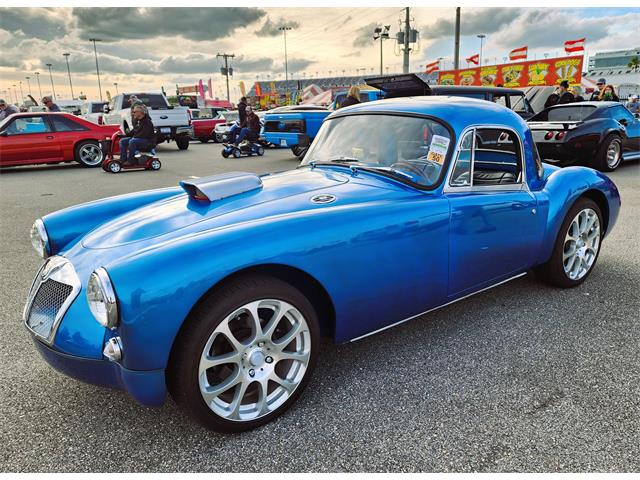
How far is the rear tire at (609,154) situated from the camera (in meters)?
9.60

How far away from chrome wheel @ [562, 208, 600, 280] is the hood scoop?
253 cm

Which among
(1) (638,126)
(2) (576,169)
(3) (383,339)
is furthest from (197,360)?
(1) (638,126)

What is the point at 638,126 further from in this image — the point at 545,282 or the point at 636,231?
the point at 545,282

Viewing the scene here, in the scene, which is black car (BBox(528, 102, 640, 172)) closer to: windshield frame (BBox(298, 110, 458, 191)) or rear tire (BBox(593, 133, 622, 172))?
rear tire (BBox(593, 133, 622, 172))

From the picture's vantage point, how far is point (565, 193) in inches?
143

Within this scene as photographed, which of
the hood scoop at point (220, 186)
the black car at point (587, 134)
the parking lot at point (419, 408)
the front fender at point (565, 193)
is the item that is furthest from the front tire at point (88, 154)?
the front fender at point (565, 193)

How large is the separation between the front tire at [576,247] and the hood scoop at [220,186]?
7.86 feet

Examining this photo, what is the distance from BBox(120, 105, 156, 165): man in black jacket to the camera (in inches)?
443

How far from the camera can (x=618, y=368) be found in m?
2.69

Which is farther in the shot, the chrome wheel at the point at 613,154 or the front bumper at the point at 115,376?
the chrome wheel at the point at 613,154

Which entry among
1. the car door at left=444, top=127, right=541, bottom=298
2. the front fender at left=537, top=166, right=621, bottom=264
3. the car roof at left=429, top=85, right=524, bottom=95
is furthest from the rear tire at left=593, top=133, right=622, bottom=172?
the car door at left=444, top=127, right=541, bottom=298

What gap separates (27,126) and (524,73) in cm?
2519

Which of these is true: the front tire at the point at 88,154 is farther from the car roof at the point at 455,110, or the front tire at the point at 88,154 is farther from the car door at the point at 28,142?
the car roof at the point at 455,110

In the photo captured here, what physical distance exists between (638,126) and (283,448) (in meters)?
11.6
